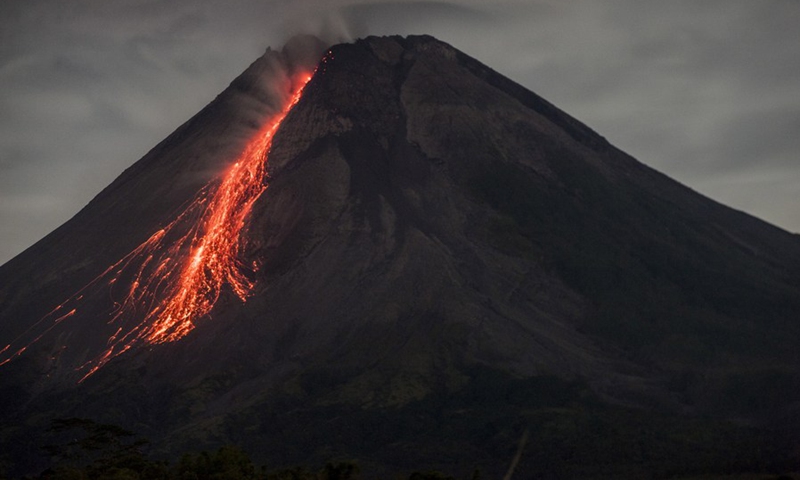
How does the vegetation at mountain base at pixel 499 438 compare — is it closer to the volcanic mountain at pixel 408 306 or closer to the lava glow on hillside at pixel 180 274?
the volcanic mountain at pixel 408 306

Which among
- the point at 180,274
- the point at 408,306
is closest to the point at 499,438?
the point at 408,306

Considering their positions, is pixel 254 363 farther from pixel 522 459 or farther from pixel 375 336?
pixel 522 459

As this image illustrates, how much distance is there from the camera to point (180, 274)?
6604 inches

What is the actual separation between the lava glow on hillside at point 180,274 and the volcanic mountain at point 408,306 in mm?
410

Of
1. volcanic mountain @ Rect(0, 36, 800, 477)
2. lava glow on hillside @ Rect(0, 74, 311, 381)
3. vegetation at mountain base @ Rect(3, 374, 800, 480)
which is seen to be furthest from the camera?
lava glow on hillside @ Rect(0, 74, 311, 381)

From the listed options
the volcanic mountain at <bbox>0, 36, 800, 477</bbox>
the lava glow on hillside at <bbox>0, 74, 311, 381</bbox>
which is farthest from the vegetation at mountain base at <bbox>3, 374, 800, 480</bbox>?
the lava glow on hillside at <bbox>0, 74, 311, 381</bbox>

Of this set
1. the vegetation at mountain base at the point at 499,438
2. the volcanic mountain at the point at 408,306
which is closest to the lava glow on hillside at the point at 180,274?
the volcanic mountain at the point at 408,306

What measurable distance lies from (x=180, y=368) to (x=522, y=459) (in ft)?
160

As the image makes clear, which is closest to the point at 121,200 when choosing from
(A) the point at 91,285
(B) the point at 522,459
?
(A) the point at 91,285

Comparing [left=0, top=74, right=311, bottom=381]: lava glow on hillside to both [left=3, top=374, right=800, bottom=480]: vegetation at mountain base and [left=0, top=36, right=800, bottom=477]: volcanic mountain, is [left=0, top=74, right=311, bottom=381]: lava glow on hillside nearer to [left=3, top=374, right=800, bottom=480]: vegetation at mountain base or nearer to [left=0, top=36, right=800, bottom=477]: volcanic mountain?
[left=0, top=36, right=800, bottom=477]: volcanic mountain

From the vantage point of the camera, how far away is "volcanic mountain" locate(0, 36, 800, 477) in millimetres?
134625

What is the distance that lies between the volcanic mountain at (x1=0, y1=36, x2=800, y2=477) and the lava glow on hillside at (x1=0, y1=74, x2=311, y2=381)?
0.41 m

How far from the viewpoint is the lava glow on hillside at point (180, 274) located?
160m

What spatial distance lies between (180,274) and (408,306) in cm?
3377
